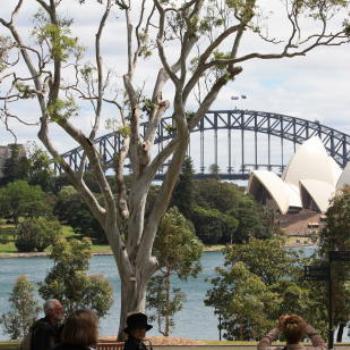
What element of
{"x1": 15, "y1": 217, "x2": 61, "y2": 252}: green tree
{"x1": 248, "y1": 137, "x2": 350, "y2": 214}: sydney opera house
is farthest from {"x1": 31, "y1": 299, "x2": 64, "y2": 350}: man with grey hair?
{"x1": 248, "y1": 137, "x2": 350, "y2": 214}: sydney opera house

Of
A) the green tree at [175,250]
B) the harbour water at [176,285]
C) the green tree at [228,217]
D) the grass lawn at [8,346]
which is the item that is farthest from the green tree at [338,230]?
the green tree at [228,217]

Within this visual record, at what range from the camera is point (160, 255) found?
28.5 meters

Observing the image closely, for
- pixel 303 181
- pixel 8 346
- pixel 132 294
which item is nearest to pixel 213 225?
pixel 303 181

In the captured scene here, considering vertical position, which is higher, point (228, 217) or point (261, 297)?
point (228, 217)

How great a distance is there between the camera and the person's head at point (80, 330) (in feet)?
17.3

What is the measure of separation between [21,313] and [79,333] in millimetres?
27078

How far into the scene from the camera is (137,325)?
6.08m

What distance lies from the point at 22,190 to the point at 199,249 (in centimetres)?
7852

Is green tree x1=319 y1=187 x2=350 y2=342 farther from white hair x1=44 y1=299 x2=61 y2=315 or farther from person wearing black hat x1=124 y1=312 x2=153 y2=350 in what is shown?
person wearing black hat x1=124 y1=312 x2=153 y2=350

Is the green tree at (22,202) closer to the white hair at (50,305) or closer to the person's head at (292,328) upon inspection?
the white hair at (50,305)

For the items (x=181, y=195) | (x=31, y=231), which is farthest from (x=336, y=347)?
(x=181, y=195)

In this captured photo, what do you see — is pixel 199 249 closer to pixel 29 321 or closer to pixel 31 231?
pixel 29 321

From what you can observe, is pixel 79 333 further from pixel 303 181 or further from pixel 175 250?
pixel 303 181

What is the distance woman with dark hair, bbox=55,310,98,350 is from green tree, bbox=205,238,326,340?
21962 millimetres
